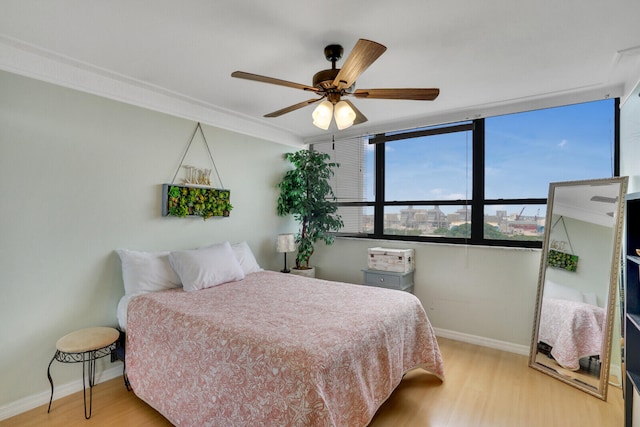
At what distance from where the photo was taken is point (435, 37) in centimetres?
198

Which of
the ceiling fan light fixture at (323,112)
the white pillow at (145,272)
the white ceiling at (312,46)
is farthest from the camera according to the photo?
the white pillow at (145,272)

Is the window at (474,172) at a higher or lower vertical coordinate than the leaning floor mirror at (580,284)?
higher

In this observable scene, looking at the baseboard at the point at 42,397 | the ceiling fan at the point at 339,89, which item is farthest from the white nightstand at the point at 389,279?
the baseboard at the point at 42,397

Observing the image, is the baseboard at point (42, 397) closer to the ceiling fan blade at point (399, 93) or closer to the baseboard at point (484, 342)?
the ceiling fan blade at point (399, 93)

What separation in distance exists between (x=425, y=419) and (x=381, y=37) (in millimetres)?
2489

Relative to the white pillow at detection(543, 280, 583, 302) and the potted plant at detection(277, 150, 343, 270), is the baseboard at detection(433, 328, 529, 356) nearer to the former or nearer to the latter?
the white pillow at detection(543, 280, 583, 302)

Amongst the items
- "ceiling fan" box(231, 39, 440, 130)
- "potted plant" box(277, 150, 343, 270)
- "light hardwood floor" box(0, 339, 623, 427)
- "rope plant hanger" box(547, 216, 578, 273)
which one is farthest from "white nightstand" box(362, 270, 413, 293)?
"ceiling fan" box(231, 39, 440, 130)

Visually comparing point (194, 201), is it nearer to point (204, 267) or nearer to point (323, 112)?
point (204, 267)

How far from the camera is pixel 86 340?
7.20ft

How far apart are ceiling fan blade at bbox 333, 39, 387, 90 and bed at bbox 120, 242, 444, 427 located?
1.47m

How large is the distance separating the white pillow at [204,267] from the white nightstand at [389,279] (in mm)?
1472

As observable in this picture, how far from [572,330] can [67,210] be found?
4.11 meters

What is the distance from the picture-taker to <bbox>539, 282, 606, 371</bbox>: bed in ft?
8.21

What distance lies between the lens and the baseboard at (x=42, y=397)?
2146mm
